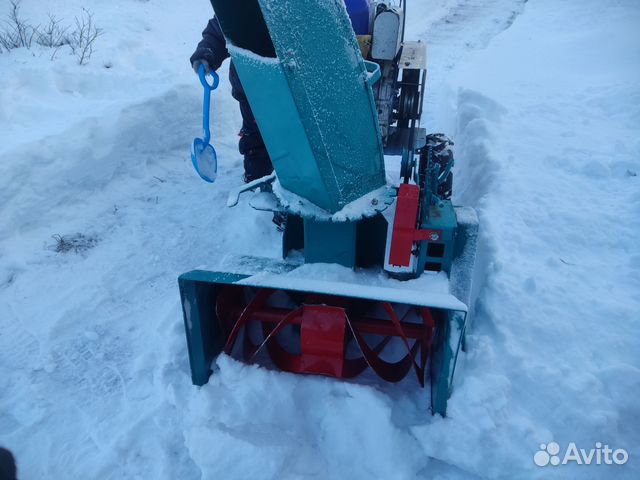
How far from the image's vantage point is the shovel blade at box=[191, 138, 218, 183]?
3.20 meters

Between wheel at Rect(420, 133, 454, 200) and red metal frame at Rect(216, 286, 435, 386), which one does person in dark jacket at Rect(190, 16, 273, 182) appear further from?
red metal frame at Rect(216, 286, 435, 386)

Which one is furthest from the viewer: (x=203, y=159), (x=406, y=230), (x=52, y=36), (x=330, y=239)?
(x=52, y=36)

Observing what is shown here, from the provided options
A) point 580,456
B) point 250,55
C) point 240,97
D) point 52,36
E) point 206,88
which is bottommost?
point 580,456

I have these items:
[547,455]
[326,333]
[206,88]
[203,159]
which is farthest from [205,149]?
[547,455]

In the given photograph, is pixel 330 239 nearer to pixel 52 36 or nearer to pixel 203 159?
pixel 203 159

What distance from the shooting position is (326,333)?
2438 mm

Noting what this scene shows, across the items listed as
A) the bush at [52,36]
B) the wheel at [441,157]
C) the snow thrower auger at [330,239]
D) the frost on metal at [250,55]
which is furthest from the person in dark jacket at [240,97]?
the bush at [52,36]

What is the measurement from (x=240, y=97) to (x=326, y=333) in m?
2.38

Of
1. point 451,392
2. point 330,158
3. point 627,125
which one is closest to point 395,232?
point 330,158

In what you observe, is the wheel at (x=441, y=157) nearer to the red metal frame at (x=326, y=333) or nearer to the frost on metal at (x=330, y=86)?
the frost on metal at (x=330, y=86)

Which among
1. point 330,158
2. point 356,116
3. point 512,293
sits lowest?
point 512,293

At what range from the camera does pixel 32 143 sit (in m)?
4.20

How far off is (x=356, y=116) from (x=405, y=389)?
4.71 ft

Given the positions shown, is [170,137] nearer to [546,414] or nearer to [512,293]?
[512,293]
